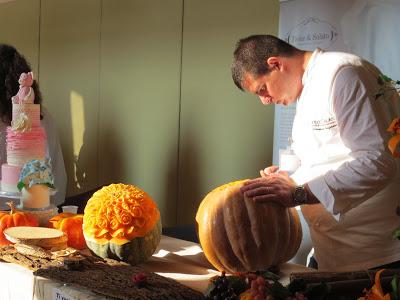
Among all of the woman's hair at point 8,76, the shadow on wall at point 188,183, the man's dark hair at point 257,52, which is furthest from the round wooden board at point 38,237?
the shadow on wall at point 188,183

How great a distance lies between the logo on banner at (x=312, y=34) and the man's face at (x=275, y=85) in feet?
3.40

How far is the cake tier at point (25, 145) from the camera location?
2057 millimetres

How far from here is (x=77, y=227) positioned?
1.69 meters

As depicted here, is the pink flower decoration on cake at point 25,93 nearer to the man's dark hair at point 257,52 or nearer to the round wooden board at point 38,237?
the round wooden board at point 38,237

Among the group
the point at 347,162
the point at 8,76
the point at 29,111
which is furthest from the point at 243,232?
the point at 8,76

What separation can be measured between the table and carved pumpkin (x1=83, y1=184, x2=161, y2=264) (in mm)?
71

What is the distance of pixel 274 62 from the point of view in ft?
5.81

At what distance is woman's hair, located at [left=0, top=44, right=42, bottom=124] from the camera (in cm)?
295

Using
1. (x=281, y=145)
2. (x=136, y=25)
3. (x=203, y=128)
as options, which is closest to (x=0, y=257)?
(x=281, y=145)

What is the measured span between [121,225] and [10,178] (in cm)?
89

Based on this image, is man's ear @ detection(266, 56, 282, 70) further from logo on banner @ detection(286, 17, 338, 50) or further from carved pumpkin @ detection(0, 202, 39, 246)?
logo on banner @ detection(286, 17, 338, 50)

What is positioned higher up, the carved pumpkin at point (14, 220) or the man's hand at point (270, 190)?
the man's hand at point (270, 190)

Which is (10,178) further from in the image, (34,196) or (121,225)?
(121,225)

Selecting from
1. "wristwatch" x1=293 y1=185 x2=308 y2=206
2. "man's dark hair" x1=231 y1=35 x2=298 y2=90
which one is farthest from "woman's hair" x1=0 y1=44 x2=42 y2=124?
"wristwatch" x1=293 y1=185 x2=308 y2=206
